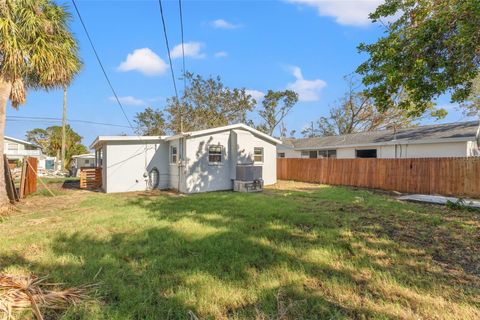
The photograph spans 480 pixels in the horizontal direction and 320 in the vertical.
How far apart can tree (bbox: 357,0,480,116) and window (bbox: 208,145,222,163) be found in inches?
323

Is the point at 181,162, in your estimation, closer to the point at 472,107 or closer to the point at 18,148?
the point at 472,107

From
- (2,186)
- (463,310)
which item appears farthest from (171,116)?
(463,310)

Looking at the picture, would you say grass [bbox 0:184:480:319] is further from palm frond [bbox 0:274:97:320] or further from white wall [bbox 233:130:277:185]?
white wall [bbox 233:130:277:185]

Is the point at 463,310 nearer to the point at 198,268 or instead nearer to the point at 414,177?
the point at 198,268

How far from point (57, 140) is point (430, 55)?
44.0 m

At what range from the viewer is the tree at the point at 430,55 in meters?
5.75

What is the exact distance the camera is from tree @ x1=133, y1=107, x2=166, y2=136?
3422 centimetres

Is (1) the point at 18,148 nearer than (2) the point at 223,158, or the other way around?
(2) the point at 223,158

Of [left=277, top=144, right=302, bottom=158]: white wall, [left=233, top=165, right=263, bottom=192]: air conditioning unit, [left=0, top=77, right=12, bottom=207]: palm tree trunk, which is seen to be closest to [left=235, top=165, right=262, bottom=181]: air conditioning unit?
[left=233, top=165, right=263, bottom=192]: air conditioning unit

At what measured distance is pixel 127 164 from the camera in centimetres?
1425

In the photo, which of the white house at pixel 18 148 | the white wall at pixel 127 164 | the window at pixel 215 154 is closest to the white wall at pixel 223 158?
the window at pixel 215 154

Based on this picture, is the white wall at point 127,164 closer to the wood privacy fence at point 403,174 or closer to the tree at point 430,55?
the wood privacy fence at point 403,174

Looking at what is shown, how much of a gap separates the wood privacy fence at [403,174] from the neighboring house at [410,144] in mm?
3679

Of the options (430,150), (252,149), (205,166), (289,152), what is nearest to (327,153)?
(289,152)
